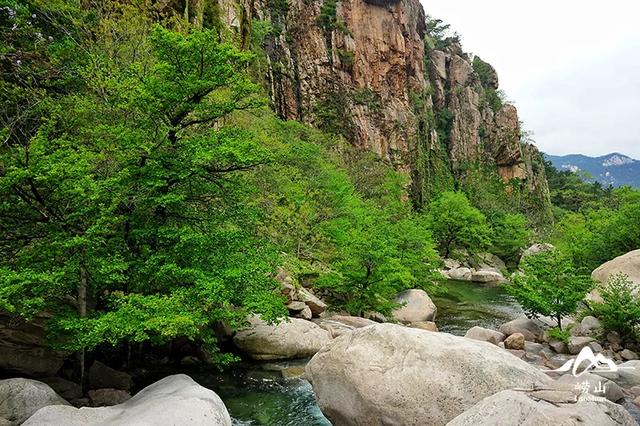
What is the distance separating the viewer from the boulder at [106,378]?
10633 mm

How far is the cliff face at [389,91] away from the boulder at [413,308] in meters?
39.3

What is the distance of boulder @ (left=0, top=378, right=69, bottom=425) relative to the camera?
Result: 810 centimetres

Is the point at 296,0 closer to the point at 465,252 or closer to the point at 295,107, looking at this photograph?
the point at 295,107

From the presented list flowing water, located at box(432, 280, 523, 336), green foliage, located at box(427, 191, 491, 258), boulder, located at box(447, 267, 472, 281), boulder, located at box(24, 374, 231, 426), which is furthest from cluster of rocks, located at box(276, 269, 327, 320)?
green foliage, located at box(427, 191, 491, 258)

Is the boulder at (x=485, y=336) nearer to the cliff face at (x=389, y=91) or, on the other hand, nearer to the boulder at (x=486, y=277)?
the boulder at (x=486, y=277)

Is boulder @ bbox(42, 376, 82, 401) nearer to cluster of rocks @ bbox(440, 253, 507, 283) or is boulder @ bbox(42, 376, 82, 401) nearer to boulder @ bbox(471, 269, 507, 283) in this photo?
cluster of rocks @ bbox(440, 253, 507, 283)

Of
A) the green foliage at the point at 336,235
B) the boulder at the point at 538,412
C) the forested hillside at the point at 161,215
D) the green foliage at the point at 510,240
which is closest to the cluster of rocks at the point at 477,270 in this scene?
the green foliage at the point at 510,240

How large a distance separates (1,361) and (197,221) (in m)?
5.35

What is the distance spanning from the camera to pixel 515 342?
53.1ft

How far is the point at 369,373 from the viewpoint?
27.4 feet

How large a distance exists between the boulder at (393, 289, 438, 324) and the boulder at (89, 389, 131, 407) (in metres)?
13.3

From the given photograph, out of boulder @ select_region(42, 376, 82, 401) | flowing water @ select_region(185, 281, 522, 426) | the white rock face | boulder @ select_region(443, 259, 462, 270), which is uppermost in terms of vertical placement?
the white rock face

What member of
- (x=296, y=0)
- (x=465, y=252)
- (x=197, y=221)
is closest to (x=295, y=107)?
(x=296, y=0)

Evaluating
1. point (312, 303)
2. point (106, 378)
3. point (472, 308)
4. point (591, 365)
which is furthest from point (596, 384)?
point (472, 308)
